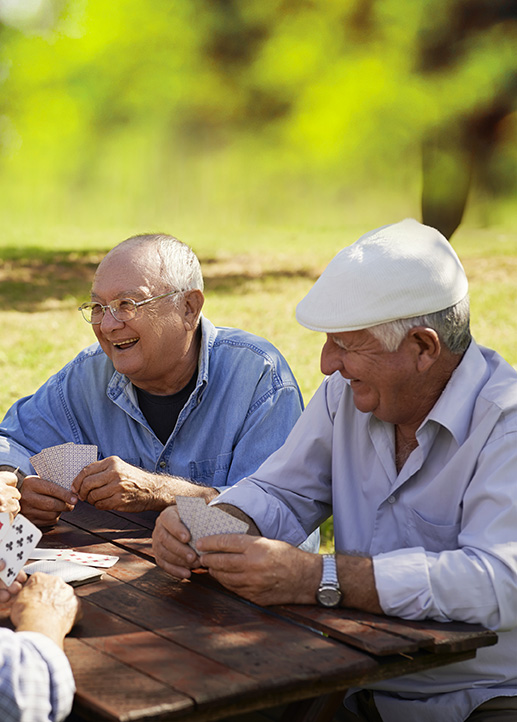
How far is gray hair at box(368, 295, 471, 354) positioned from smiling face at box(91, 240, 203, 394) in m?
1.17

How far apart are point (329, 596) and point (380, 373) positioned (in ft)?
1.85

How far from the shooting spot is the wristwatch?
6.29 feet

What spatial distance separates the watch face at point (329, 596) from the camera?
75.4 inches

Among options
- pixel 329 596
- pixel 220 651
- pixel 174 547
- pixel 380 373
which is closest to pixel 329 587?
pixel 329 596

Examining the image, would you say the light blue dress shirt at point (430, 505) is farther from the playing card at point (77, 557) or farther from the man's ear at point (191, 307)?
the man's ear at point (191, 307)

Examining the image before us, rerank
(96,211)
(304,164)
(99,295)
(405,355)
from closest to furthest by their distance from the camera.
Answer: (405,355) < (99,295) < (304,164) < (96,211)

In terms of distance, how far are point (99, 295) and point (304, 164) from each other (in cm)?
662

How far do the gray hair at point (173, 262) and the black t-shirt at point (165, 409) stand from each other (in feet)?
1.16

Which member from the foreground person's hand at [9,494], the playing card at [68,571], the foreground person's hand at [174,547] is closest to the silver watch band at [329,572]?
the foreground person's hand at [174,547]

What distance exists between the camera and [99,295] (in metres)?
3.02

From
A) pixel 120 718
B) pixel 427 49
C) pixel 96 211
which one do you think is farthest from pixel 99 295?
pixel 96 211

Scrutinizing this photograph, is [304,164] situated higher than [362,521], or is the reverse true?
[304,164]

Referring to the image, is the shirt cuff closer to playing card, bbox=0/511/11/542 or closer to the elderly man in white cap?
the elderly man in white cap

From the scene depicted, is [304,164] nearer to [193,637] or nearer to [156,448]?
[156,448]
